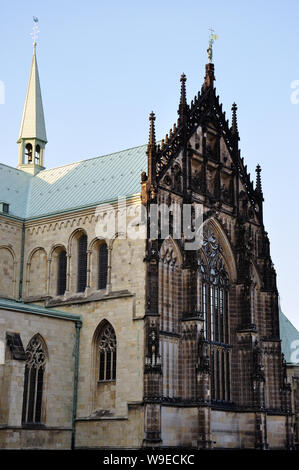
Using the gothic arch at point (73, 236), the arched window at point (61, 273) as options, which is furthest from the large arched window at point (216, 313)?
the arched window at point (61, 273)

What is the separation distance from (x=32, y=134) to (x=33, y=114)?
7.27ft

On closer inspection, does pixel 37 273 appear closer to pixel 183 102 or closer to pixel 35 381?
pixel 35 381

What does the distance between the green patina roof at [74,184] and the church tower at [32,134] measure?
480cm

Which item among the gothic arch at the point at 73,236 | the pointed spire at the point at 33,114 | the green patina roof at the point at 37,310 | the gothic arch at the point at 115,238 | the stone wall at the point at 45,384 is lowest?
the stone wall at the point at 45,384

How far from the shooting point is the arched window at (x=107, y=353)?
4788 cm

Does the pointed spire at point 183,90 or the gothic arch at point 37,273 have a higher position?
the pointed spire at point 183,90

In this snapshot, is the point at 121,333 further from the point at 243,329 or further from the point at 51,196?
the point at 51,196

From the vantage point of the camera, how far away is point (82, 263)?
52.4 meters

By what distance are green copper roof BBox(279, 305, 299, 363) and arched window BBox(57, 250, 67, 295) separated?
22.8 m

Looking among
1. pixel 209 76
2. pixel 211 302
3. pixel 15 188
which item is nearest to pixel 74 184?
pixel 15 188

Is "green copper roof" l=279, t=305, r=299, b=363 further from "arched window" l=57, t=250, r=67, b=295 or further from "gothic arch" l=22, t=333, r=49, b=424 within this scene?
"gothic arch" l=22, t=333, r=49, b=424

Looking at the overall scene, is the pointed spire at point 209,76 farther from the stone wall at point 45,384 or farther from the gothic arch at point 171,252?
the stone wall at point 45,384

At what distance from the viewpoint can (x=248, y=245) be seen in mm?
56312

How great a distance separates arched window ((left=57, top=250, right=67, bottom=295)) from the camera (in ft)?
174
